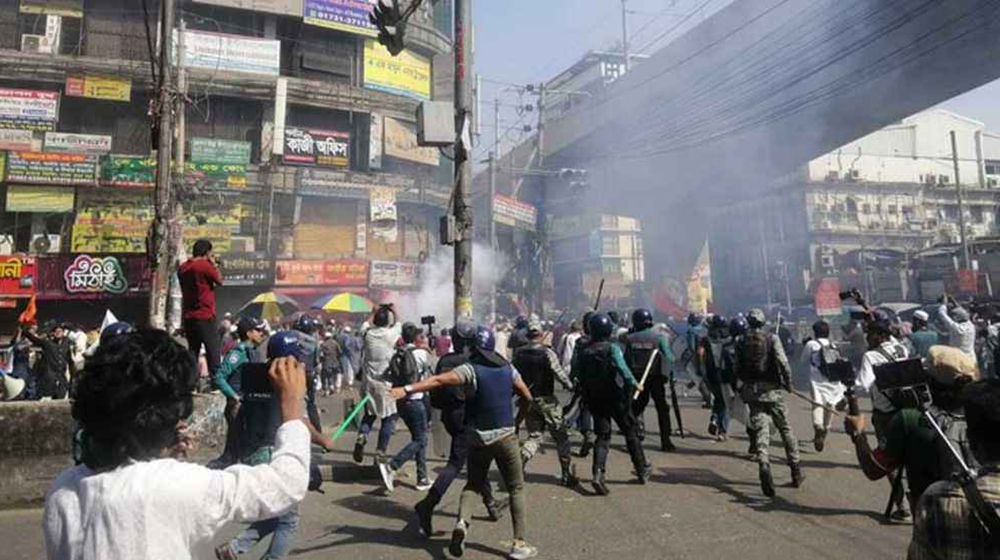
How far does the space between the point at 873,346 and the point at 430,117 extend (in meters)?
5.35

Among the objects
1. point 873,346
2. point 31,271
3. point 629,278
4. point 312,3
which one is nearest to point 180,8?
point 312,3

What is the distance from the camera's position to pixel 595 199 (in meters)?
29.6

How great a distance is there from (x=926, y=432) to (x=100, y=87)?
25.3 m

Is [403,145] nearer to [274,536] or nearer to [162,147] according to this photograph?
[162,147]

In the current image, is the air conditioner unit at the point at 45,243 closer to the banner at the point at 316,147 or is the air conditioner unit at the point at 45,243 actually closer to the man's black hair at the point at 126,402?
the banner at the point at 316,147

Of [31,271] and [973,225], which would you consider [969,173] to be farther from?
[31,271]

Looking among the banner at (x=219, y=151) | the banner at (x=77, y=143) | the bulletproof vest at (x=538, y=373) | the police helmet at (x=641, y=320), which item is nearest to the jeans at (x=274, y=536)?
the bulletproof vest at (x=538, y=373)

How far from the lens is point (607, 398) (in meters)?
5.81

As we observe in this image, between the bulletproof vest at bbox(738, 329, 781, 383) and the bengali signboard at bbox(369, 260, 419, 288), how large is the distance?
2003cm

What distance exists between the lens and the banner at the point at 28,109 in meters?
20.0

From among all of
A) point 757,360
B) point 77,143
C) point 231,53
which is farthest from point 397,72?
point 757,360

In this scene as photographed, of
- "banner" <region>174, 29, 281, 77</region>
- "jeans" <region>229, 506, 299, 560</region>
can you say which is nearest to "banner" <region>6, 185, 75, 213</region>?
"banner" <region>174, 29, 281, 77</region>

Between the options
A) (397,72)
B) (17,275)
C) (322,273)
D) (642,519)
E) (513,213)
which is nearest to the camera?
(642,519)

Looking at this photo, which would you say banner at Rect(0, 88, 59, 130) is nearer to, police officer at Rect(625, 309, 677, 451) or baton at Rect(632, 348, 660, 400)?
police officer at Rect(625, 309, 677, 451)
